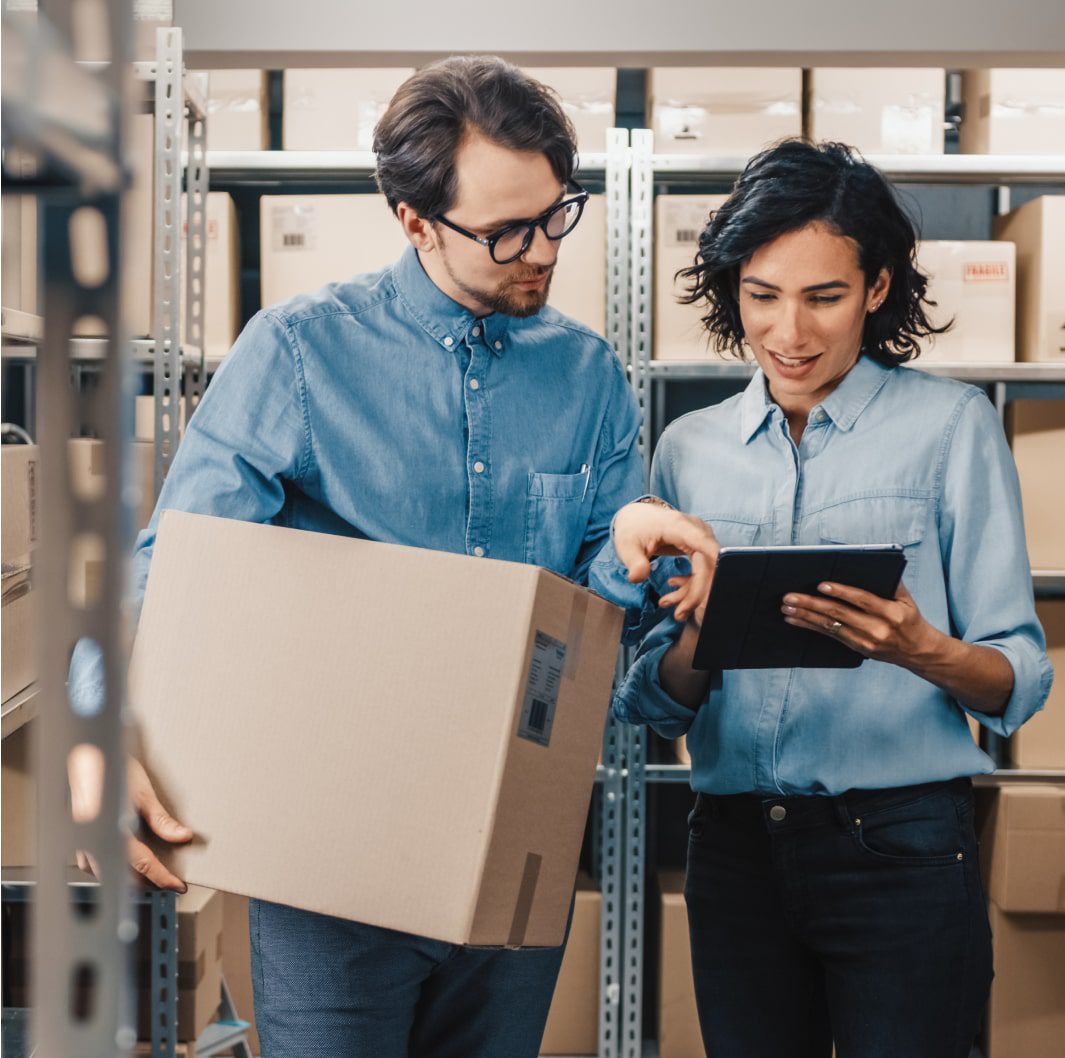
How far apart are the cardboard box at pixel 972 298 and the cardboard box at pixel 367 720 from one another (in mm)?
1659

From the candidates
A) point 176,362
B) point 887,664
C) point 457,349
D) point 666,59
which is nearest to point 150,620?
point 457,349

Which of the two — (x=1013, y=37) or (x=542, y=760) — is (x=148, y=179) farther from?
(x=1013, y=37)

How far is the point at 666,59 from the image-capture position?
2.44 meters

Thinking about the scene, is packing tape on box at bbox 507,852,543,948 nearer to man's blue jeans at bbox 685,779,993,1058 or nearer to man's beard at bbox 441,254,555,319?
man's blue jeans at bbox 685,779,993,1058

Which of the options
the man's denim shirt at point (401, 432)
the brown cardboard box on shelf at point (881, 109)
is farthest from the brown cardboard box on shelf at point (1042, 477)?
the man's denim shirt at point (401, 432)

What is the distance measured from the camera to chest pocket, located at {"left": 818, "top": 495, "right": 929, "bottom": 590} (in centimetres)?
123

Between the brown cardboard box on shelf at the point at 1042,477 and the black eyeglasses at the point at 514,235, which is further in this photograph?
the brown cardboard box on shelf at the point at 1042,477

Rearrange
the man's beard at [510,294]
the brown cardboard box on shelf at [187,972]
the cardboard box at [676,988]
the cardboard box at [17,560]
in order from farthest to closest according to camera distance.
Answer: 1. the cardboard box at [676,988]
2. the brown cardboard box on shelf at [187,972]
3. the cardboard box at [17,560]
4. the man's beard at [510,294]

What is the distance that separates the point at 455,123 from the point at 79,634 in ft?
2.79

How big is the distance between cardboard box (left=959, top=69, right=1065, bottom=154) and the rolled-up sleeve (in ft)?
4.58

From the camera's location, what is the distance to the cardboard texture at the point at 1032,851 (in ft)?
7.51

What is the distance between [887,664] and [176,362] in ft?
4.30

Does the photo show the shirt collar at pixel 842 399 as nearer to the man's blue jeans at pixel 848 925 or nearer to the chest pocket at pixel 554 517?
the chest pocket at pixel 554 517

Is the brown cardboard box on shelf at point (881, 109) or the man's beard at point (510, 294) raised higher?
the brown cardboard box on shelf at point (881, 109)
